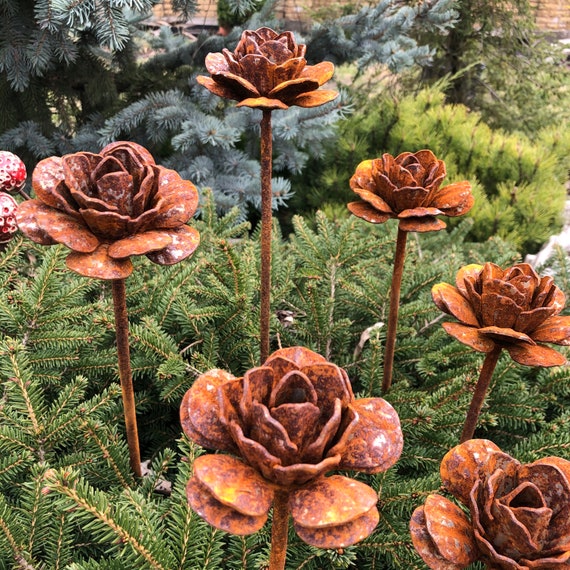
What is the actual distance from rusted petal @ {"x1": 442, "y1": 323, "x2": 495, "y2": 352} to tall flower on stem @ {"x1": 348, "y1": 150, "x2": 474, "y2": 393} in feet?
0.69

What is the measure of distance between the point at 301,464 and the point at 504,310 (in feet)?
1.44

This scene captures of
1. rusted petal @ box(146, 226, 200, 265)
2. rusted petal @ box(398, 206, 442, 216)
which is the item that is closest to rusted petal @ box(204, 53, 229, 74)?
rusted petal @ box(146, 226, 200, 265)

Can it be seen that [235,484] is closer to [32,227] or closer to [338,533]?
[338,533]

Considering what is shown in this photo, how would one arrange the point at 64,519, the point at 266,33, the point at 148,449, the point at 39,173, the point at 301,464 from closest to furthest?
1. the point at 301,464
2. the point at 39,173
3. the point at 64,519
4. the point at 266,33
5. the point at 148,449

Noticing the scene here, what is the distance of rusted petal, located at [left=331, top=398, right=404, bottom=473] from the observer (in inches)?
19.1

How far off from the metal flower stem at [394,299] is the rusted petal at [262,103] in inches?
12.8

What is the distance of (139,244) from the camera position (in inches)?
25.5

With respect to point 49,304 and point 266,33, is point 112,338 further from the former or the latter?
point 266,33

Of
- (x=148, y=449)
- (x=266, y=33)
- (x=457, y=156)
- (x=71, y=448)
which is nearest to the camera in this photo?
(x=266, y=33)

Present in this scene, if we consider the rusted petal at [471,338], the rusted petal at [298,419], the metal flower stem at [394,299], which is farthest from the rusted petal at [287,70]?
the rusted petal at [298,419]

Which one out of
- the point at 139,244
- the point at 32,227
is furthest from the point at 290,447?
the point at 32,227

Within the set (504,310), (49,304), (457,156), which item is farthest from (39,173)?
(457,156)

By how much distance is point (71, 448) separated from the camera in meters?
1.04

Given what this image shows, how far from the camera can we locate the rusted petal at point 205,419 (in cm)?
48
